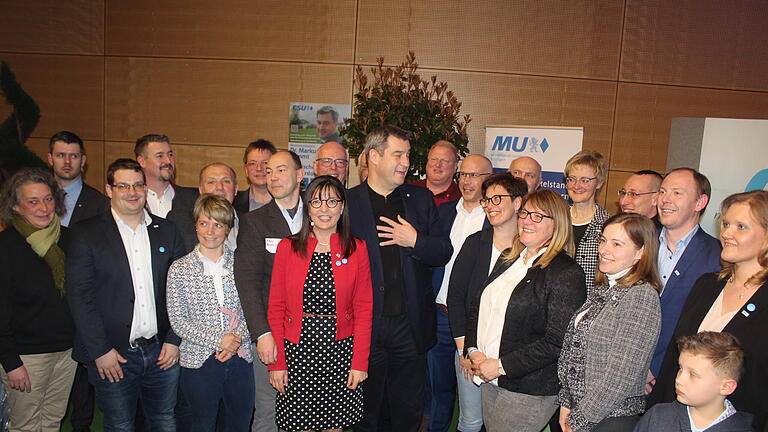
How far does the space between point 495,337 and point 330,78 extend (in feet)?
15.2

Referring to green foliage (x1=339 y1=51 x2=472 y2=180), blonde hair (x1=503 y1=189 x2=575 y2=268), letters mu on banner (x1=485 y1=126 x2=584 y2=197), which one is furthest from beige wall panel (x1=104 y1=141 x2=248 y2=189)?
blonde hair (x1=503 y1=189 x2=575 y2=268)

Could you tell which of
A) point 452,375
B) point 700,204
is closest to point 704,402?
point 700,204

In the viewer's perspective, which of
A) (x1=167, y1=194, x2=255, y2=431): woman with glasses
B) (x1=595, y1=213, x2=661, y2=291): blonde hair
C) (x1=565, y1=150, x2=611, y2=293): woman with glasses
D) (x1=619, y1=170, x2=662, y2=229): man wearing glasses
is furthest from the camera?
(x1=619, y1=170, x2=662, y2=229): man wearing glasses

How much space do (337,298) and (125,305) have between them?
3.60 ft

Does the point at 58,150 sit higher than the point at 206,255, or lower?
higher

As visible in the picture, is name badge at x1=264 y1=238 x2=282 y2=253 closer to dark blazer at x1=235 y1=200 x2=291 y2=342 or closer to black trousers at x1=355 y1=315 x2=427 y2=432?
dark blazer at x1=235 y1=200 x2=291 y2=342

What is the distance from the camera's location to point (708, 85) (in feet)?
19.9

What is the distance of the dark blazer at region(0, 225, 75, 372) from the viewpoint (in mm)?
2477

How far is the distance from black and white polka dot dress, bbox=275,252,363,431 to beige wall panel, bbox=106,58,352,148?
4145 millimetres

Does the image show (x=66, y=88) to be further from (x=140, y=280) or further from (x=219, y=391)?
(x=219, y=391)

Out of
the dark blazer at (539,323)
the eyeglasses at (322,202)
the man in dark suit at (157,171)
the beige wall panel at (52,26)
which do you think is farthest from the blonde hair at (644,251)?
the beige wall panel at (52,26)

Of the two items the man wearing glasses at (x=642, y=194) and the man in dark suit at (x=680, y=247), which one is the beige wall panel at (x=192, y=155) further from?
the man in dark suit at (x=680, y=247)

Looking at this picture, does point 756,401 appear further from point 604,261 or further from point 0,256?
point 0,256

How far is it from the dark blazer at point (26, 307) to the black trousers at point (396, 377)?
5.51ft
